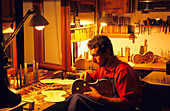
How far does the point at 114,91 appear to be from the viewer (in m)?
3.14

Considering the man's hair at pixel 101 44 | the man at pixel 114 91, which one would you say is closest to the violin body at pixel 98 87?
the man at pixel 114 91

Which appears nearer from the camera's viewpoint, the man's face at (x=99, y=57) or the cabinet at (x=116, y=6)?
the man's face at (x=99, y=57)

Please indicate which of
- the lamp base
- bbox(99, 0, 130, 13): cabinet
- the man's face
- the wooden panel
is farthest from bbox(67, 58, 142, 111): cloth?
bbox(99, 0, 130, 13): cabinet

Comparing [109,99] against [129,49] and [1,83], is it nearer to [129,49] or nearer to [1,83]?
[1,83]

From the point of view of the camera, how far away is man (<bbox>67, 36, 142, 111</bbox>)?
9.68ft

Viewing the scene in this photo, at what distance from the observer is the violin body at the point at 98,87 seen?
312 cm

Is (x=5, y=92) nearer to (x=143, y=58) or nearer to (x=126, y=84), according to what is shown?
(x=126, y=84)

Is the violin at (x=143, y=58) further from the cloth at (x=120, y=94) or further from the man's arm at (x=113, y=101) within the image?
the man's arm at (x=113, y=101)

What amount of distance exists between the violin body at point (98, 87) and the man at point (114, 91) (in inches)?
2.2

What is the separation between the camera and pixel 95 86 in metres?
3.22

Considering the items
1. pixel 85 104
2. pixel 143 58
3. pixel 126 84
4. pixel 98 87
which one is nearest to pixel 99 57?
pixel 98 87

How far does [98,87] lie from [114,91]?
0.64 ft

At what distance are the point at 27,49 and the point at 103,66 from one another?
10.8 ft

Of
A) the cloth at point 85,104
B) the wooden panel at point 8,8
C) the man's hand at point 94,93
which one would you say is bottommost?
the cloth at point 85,104
